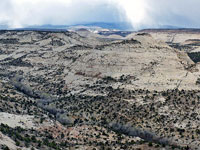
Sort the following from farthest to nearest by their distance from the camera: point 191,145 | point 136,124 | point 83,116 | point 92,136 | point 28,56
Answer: point 28,56 → point 83,116 → point 136,124 → point 92,136 → point 191,145

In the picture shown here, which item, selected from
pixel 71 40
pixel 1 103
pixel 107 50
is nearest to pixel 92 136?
pixel 1 103

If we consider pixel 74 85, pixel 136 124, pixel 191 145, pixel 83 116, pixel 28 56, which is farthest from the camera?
pixel 28 56

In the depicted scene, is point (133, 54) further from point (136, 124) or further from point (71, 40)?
point (71, 40)

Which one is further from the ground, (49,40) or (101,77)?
(49,40)

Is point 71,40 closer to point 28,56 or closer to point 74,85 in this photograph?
point 28,56

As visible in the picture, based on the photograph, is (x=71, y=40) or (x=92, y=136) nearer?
(x=92, y=136)

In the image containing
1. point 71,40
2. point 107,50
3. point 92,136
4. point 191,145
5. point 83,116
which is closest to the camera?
point 191,145

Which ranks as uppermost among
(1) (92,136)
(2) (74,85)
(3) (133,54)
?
(3) (133,54)

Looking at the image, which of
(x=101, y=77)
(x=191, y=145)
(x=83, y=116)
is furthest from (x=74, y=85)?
(x=191, y=145)

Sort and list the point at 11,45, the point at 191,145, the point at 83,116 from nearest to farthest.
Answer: the point at 191,145 < the point at 83,116 < the point at 11,45
